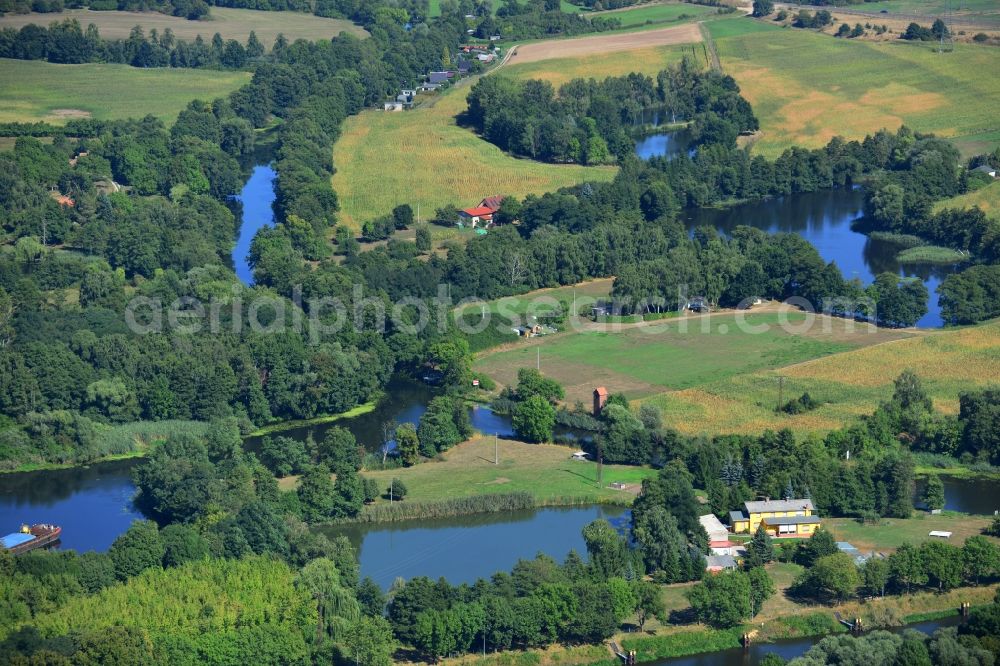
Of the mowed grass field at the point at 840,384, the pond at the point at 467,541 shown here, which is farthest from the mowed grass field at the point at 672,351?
the pond at the point at 467,541

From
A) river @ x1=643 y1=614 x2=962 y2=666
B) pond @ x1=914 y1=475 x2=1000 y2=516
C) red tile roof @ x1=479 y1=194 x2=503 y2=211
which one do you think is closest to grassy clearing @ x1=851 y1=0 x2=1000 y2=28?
red tile roof @ x1=479 y1=194 x2=503 y2=211

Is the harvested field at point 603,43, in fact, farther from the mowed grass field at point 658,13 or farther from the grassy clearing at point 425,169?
the grassy clearing at point 425,169

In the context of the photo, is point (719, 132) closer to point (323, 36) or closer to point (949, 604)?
point (323, 36)

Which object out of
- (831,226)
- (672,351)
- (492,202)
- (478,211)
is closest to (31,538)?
(672,351)

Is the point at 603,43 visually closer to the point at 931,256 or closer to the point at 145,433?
the point at 931,256

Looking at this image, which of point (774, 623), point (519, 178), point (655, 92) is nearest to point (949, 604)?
point (774, 623)

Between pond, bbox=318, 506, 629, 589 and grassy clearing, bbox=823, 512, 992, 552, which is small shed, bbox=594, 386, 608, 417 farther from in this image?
grassy clearing, bbox=823, 512, 992, 552
